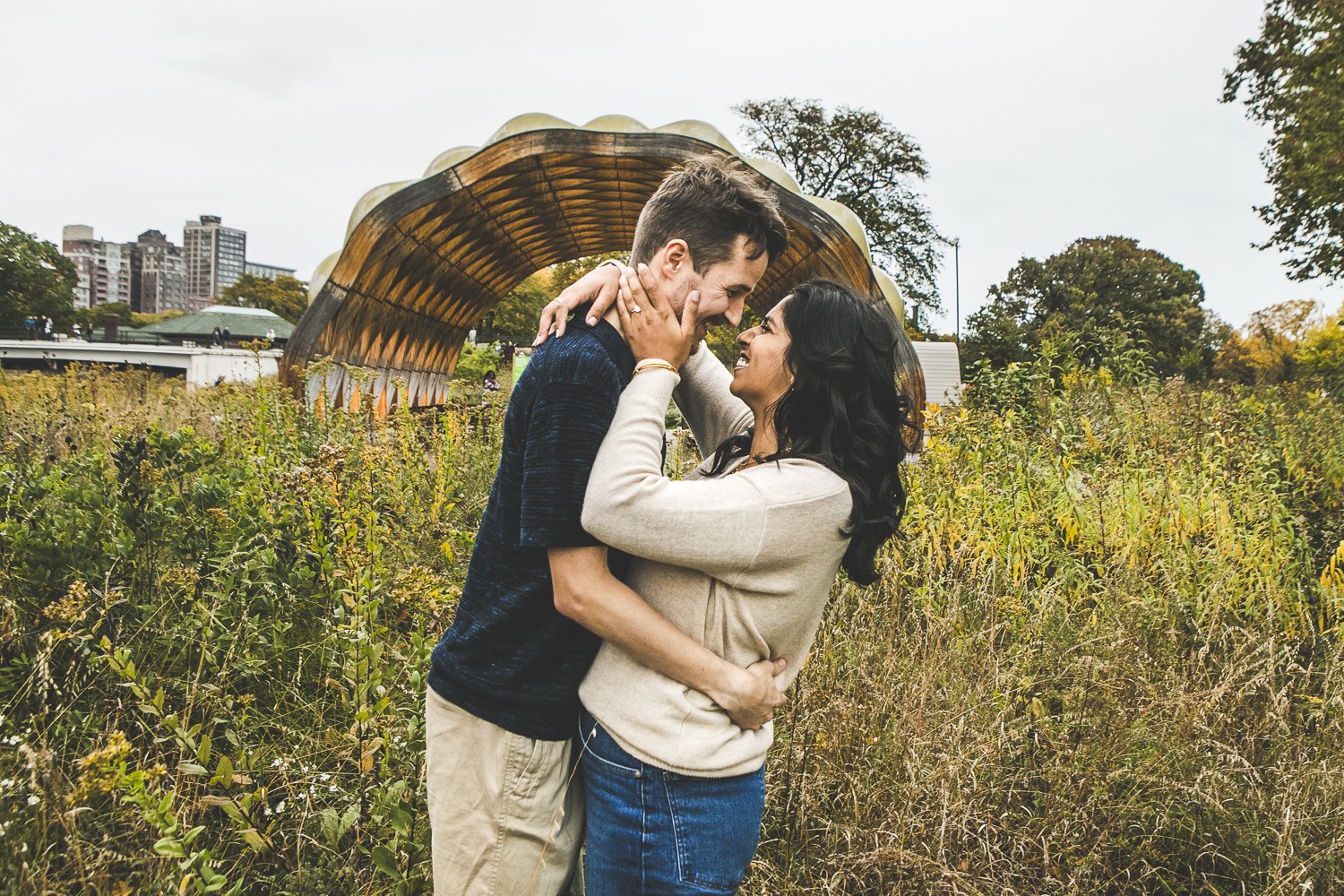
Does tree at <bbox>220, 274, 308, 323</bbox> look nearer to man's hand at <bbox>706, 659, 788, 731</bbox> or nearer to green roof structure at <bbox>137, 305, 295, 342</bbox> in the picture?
green roof structure at <bbox>137, 305, 295, 342</bbox>

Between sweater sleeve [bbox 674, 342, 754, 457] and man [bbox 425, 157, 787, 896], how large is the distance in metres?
0.53

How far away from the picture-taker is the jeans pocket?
168cm

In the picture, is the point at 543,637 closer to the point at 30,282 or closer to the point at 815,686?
the point at 815,686

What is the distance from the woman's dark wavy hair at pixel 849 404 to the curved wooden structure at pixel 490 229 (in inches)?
192

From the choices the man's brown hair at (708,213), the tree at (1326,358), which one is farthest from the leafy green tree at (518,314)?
the man's brown hair at (708,213)

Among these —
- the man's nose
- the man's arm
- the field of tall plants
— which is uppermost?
the man's nose

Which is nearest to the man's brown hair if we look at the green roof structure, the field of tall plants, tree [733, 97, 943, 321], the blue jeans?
the blue jeans

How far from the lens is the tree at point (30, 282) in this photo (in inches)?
2264

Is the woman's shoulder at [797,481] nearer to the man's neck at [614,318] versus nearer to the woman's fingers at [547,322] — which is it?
the man's neck at [614,318]

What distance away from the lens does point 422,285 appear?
1100cm

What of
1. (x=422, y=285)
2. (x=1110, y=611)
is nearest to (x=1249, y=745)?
(x=1110, y=611)

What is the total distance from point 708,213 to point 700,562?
847 millimetres

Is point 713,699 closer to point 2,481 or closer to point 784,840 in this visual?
point 784,840

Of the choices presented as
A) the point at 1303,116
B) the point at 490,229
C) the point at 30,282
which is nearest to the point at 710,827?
the point at 490,229
